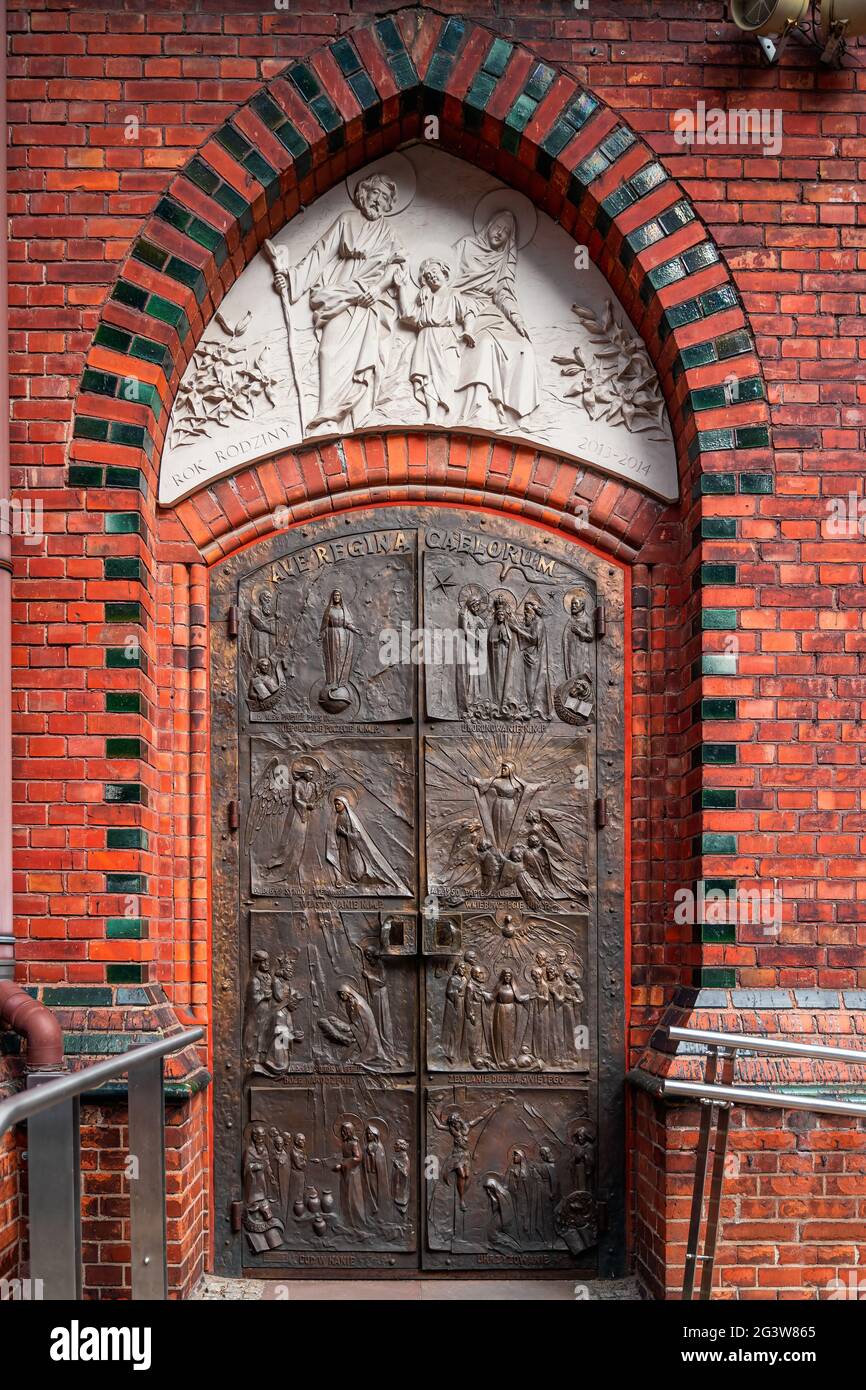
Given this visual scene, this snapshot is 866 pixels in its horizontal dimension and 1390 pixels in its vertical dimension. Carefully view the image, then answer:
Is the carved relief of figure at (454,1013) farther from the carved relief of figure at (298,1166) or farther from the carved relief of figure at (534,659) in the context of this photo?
the carved relief of figure at (534,659)

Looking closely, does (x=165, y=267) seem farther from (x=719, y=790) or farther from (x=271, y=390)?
(x=719, y=790)

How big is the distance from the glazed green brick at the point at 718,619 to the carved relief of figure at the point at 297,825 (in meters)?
1.55

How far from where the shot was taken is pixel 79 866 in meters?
4.64

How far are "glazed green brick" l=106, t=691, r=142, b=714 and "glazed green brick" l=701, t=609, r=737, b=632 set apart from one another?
6.69ft

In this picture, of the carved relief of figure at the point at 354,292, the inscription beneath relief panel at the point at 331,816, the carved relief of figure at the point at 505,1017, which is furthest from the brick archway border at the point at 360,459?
the carved relief of figure at the point at 505,1017

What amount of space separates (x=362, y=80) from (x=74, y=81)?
104cm

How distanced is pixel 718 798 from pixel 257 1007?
6.19 ft

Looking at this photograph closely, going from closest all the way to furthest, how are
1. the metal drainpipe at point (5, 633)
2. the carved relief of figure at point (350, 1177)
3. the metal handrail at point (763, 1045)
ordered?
the metal handrail at point (763, 1045) < the metal drainpipe at point (5, 633) < the carved relief of figure at point (350, 1177)

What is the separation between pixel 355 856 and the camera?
500 cm

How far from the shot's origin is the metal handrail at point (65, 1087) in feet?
8.11

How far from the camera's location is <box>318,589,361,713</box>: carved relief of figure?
503 centimetres

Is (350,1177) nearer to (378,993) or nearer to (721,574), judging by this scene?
(378,993)

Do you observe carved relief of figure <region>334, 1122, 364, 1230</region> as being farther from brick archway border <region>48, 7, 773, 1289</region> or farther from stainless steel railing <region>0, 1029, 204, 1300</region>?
stainless steel railing <region>0, 1029, 204, 1300</region>

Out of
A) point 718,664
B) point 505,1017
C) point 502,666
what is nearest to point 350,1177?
point 505,1017
